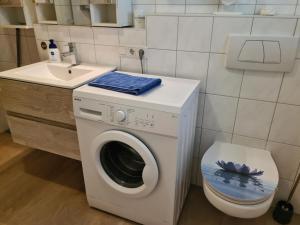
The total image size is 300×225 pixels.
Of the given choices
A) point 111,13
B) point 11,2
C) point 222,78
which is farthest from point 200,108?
point 11,2

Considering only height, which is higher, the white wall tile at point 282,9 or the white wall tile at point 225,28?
the white wall tile at point 282,9

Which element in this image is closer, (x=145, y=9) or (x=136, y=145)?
(x=136, y=145)

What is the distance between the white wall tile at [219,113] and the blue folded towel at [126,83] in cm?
39

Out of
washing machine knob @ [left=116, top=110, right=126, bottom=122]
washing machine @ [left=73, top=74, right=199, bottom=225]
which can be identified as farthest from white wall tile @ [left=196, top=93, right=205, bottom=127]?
washing machine knob @ [left=116, top=110, right=126, bottom=122]

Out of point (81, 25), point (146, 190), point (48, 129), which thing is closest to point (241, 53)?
point (146, 190)

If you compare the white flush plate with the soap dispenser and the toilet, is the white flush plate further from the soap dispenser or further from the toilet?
the soap dispenser

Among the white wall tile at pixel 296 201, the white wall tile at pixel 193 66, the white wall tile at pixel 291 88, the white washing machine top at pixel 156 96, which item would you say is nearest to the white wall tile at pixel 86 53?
the white washing machine top at pixel 156 96

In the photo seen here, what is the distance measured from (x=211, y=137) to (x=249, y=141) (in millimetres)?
238

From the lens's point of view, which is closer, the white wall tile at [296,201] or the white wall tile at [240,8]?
the white wall tile at [240,8]

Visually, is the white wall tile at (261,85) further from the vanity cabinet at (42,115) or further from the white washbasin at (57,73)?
the vanity cabinet at (42,115)

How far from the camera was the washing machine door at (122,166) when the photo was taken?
115cm

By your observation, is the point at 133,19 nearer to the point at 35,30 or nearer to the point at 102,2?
the point at 102,2

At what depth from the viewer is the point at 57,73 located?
5.57 ft

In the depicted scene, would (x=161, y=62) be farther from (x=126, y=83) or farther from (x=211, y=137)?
(x=211, y=137)
